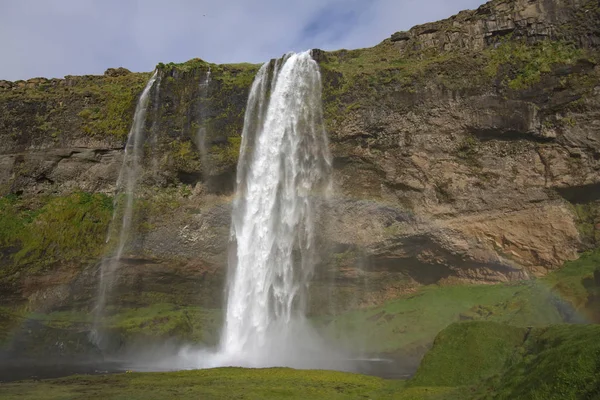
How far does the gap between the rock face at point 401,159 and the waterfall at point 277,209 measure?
1.32 m

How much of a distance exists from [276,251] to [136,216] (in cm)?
1344

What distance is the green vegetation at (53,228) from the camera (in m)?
42.7

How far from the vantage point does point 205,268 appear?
4378 cm

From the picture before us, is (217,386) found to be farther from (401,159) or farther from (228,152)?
(401,159)

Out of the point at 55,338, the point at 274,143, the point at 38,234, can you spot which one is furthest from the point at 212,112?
the point at 55,338

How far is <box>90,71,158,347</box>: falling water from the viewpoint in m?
42.9

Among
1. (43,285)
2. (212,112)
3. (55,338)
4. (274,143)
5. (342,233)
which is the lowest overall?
(55,338)

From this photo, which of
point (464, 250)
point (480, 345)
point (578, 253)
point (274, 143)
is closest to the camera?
point (480, 345)

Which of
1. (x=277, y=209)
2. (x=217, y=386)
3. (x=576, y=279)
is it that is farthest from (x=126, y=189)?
(x=576, y=279)

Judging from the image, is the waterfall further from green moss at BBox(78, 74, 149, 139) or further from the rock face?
green moss at BBox(78, 74, 149, 139)

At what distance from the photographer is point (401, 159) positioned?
41.5 m

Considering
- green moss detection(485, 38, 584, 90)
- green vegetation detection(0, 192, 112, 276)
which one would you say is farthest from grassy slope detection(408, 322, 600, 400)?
green vegetation detection(0, 192, 112, 276)

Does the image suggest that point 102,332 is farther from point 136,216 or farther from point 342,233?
point 342,233

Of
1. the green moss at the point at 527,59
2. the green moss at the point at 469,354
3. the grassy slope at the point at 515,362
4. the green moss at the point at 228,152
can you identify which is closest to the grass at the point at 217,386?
the green moss at the point at 469,354
